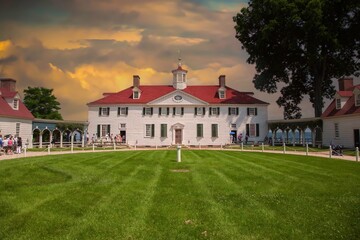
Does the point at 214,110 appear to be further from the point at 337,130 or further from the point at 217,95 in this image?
the point at 337,130

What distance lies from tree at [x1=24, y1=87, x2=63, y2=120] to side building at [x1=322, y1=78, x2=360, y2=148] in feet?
145

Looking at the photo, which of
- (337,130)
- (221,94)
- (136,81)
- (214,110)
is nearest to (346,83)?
(337,130)

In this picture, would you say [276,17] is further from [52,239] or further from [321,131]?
[52,239]

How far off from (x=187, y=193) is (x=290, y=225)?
361 cm

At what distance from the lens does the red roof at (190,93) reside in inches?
1823

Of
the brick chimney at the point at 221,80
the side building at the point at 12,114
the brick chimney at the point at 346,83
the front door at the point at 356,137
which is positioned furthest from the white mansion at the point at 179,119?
the front door at the point at 356,137

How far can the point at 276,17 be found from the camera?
36.0 metres

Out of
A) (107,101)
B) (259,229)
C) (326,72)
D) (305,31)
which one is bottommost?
(259,229)

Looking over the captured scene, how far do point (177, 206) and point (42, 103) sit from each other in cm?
5376

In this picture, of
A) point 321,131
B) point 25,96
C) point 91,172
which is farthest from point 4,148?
point 321,131

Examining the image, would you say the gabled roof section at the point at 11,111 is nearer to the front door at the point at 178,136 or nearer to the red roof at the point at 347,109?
the front door at the point at 178,136

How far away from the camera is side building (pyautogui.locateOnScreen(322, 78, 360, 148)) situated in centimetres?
3172

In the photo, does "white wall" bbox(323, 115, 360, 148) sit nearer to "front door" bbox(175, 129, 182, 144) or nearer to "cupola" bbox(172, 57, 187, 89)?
"front door" bbox(175, 129, 182, 144)

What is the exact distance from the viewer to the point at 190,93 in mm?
47906
